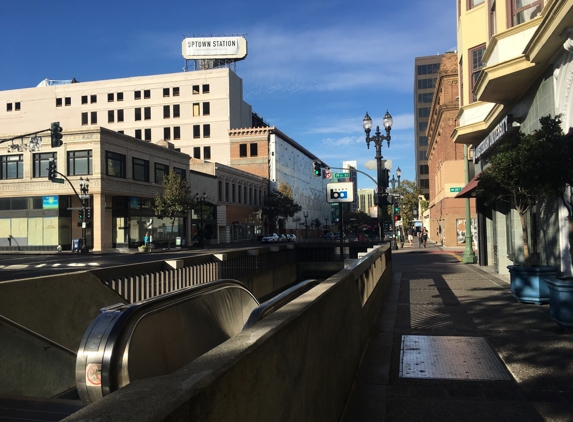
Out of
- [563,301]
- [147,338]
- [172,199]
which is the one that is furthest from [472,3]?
[172,199]

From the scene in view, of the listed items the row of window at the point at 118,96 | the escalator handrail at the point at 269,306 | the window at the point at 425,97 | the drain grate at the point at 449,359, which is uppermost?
the window at the point at 425,97

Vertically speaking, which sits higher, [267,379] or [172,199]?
[172,199]

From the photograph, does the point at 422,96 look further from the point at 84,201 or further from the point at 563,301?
the point at 563,301

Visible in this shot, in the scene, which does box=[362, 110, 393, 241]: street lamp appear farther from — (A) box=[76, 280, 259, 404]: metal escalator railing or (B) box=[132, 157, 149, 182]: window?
(B) box=[132, 157, 149, 182]: window

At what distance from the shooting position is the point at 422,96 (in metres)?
116

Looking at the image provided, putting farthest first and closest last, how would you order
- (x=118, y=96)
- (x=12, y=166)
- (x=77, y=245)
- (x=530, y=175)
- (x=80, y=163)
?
(x=118, y=96)
(x=12, y=166)
(x=80, y=163)
(x=77, y=245)
(x=530, y=175)

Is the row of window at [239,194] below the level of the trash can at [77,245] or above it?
above

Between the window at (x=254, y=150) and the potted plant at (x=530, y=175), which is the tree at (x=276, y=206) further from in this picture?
the potted plant at (x=530, y=175)

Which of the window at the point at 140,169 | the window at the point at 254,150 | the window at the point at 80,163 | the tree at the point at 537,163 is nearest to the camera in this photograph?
the tree at the point at 537,163

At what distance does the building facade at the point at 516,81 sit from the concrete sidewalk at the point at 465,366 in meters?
2.97

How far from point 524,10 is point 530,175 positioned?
23.0ft

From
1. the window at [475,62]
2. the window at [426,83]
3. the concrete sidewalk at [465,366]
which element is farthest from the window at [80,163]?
the window at [426,83]

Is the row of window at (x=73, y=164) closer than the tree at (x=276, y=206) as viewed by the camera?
Yes

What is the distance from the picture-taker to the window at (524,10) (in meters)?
13.1
